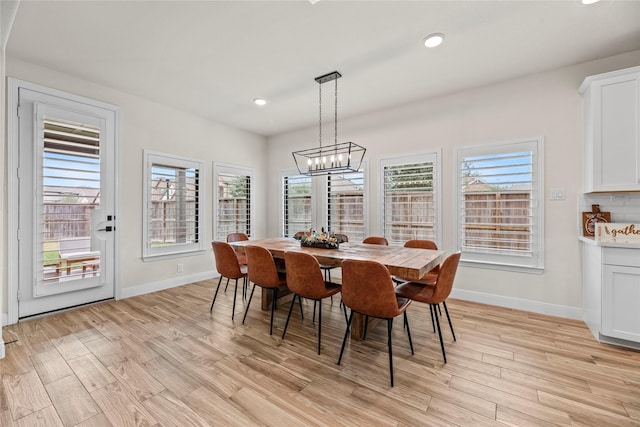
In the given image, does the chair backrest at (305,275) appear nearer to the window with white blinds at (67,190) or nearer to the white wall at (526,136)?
the white wall at (526,136)

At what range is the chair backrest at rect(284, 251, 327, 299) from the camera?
237 cm

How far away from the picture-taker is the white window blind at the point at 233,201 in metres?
5.04

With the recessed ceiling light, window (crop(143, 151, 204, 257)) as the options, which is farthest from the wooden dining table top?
window (crop(143, 151, 204, 257))

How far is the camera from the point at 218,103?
4.17m

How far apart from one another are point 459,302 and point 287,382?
2.66 m

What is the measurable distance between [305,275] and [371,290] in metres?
0.65

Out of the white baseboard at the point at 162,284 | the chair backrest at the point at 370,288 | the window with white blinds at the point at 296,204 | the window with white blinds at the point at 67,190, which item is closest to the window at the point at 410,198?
the window with white blinds at the point at 296,204

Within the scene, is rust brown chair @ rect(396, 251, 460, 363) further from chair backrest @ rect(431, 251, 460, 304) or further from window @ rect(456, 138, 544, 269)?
window @ rect(456, 138, 544, 269)

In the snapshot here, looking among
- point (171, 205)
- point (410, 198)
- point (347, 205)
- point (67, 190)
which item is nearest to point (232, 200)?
point (171, 205)

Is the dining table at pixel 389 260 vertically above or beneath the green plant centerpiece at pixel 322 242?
beneath

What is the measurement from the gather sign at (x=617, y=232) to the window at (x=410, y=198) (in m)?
1.62

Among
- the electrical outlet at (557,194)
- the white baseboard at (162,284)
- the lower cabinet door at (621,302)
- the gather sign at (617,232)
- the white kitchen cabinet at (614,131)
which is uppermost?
the white kitchen cabinet at (614,131)

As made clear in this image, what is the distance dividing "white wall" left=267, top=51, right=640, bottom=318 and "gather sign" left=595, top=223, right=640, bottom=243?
0.36 metres

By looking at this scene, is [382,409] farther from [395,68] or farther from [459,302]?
[395,68]
